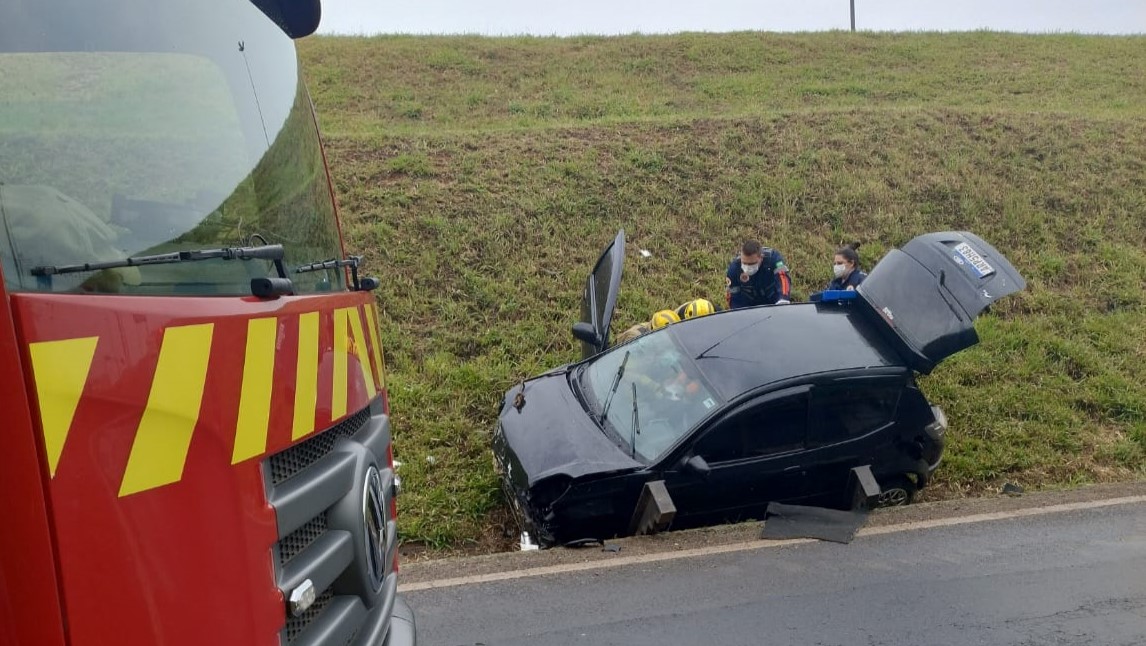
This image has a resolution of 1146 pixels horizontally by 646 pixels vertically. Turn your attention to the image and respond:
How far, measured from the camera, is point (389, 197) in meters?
10.1

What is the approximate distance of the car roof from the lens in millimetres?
5488

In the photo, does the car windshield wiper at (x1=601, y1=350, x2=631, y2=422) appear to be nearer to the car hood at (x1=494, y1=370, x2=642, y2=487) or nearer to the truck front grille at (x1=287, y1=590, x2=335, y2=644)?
the car hood at (x1=494, y1=370, x2=642, y2=487)

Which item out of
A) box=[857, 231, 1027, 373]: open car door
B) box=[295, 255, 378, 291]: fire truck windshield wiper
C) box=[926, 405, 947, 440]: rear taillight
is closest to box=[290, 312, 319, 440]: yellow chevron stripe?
box=[295, 255, 378, 291]: fire truck windshield wiper

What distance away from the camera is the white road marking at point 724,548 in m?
4.52

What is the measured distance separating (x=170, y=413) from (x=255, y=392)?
0.22 metres

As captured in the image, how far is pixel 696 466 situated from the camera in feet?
16.7

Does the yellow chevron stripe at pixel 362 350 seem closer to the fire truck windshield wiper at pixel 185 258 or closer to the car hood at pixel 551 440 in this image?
the fire truck windshield wiper at pixel 185 258

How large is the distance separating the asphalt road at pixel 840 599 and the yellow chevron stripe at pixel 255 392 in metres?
2.41

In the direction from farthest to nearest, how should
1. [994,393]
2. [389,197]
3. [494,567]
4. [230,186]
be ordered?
[389,197] < [994,393] < [494,567] < [230,186]

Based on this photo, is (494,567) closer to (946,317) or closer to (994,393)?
(946,317)

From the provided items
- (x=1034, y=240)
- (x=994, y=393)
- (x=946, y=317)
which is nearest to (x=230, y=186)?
(x=946, y=317)

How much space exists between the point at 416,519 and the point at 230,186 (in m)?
3.93

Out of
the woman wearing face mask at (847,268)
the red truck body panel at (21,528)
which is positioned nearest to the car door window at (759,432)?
the woman wearing face mask at (847,268)

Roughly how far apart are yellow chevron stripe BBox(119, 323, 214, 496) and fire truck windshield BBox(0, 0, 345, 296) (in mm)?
149
